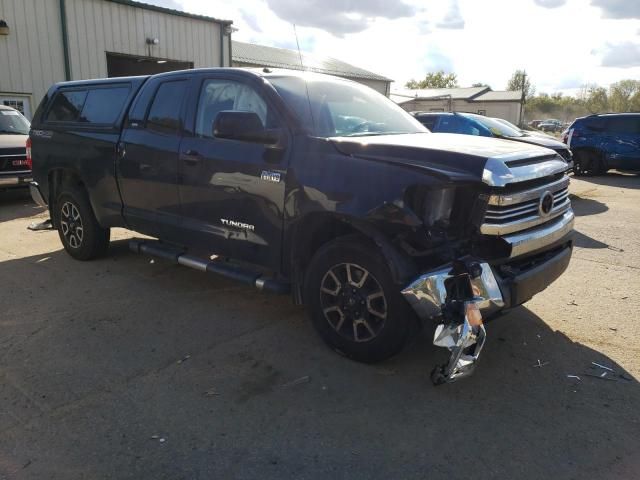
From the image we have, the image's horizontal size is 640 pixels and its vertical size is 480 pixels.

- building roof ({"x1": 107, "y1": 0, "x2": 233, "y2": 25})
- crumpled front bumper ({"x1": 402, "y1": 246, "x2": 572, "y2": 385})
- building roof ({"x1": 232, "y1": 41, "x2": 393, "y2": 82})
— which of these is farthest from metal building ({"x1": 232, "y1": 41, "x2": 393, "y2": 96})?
crumpled front bumper ({"x1": 402, "y1": 246, "x2": 572, "y2": 385})

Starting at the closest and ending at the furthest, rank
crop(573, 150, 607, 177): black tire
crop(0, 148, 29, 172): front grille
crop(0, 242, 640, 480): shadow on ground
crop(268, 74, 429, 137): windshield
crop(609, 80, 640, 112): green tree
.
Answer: crop(0, 242, 640, 480): shadow on ground
crop(268, 74, 429, 137): windshield
crop(0, 148, 29, 172): front grille
crop(573, 150, 607, 177): black tire
crop(609, 80, 640, 112): green tree

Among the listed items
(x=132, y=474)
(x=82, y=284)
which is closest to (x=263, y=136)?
(x=132, y=474)

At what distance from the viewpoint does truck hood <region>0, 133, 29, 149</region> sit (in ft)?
31.8

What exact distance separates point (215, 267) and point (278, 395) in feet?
4.87

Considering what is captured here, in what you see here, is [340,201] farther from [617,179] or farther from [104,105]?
[617,179]

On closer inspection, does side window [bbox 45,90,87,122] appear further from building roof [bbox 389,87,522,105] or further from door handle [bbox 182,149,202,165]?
building roof [bbox 389,87,522,105]

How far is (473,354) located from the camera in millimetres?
3094

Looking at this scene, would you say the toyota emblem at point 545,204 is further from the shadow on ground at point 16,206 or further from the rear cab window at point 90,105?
the shadow on ground at point 16,206

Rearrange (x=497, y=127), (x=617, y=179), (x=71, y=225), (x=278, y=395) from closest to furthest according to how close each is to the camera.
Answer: (x=278, y=395)
(x=71, y=225)
(x=497, y=127)
(x=617, y=179)

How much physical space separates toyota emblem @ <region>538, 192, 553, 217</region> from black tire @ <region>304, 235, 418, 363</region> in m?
1.16

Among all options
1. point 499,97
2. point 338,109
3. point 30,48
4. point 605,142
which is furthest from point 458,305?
point 499,97

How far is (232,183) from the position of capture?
418 cm

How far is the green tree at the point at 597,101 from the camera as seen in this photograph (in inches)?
2992

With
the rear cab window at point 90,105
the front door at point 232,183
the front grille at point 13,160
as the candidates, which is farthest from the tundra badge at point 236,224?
the front grille at point 13,160
